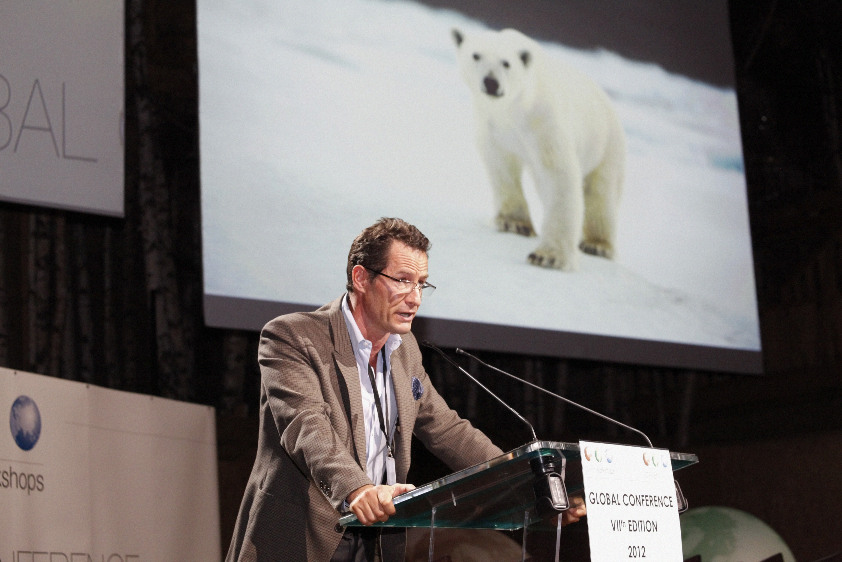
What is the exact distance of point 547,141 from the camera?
479 centimetres

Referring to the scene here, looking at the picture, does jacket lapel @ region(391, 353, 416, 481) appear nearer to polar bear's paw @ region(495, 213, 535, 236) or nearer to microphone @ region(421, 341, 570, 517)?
microphone @ region(421, 341, 570, 517)

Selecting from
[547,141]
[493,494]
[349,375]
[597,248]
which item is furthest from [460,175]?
[493,494]

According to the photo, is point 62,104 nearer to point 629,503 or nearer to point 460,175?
point 460,175

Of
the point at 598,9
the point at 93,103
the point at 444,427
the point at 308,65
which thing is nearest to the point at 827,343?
the point at 598,9

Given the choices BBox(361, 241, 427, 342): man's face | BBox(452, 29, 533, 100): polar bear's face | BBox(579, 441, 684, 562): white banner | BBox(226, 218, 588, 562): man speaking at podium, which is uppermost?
BBox(452, 29, 533, 100): polar bear's face

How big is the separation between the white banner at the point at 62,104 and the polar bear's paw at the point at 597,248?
2.12m

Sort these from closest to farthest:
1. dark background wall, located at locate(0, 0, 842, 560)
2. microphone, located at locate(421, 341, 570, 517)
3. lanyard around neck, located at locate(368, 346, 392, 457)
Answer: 1. microphone, located at locate(421, 341, 570, 517)
2. lanyard around neck, located at locate(368, 346, 392, 457)
3. dark background wall, located at locate(0, 0, 842, 560)

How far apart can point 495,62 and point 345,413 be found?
2753 mm

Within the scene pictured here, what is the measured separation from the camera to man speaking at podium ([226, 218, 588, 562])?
2242 mm

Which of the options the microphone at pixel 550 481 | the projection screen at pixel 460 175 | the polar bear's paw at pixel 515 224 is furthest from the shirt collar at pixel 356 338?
the polar bear's paw at pixel 515 224

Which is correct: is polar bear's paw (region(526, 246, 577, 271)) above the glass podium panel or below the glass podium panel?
above

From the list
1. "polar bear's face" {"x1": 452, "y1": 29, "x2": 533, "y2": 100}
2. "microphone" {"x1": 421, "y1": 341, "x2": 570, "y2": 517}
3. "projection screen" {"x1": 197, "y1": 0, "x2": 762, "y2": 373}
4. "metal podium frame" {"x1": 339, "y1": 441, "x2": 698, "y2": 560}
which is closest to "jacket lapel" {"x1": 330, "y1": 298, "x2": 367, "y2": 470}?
"metal podium frame" {"x1": 339, "y1": 441, "x2": 698, "y2": 560}

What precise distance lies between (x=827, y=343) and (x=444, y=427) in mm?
3568

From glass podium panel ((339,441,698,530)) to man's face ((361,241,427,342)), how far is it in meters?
0.50
